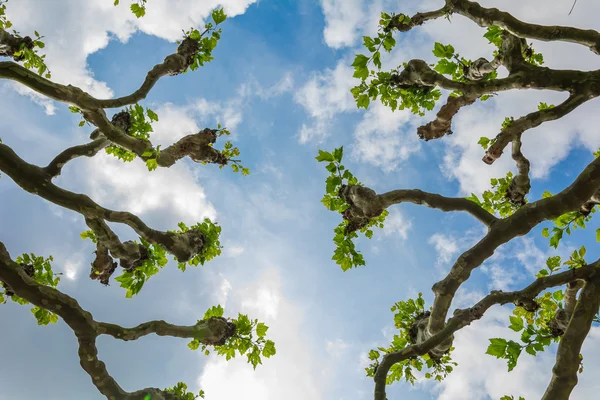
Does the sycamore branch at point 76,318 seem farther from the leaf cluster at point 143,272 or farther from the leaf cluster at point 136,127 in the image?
the leaf cluster at point 136,127

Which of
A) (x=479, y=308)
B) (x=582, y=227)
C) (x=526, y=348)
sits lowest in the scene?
(x=526, y=348)

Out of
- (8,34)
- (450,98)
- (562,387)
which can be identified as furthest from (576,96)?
(8,34)

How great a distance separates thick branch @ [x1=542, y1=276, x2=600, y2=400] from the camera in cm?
507

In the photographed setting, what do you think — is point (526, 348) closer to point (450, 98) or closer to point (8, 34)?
point (450, 98)

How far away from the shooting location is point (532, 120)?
8055 mm

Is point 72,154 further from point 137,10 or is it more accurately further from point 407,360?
point 407,360

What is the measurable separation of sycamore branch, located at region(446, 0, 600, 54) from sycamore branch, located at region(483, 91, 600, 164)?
108 centimetres

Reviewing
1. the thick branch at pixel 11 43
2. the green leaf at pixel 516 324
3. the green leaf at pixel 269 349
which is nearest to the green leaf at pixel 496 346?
the green leaf at pixel 516 324

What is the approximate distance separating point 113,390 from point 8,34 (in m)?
9.73

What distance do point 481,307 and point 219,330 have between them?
5.66 metres

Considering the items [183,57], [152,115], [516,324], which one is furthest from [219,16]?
[516,324]

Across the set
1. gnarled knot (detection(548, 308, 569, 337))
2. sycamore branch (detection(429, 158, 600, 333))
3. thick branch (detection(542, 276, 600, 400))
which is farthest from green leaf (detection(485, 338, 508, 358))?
gnarled knot (detection(548, 308, 569, 337))

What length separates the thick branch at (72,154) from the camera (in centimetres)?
812

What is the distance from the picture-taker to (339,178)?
8.34 m
